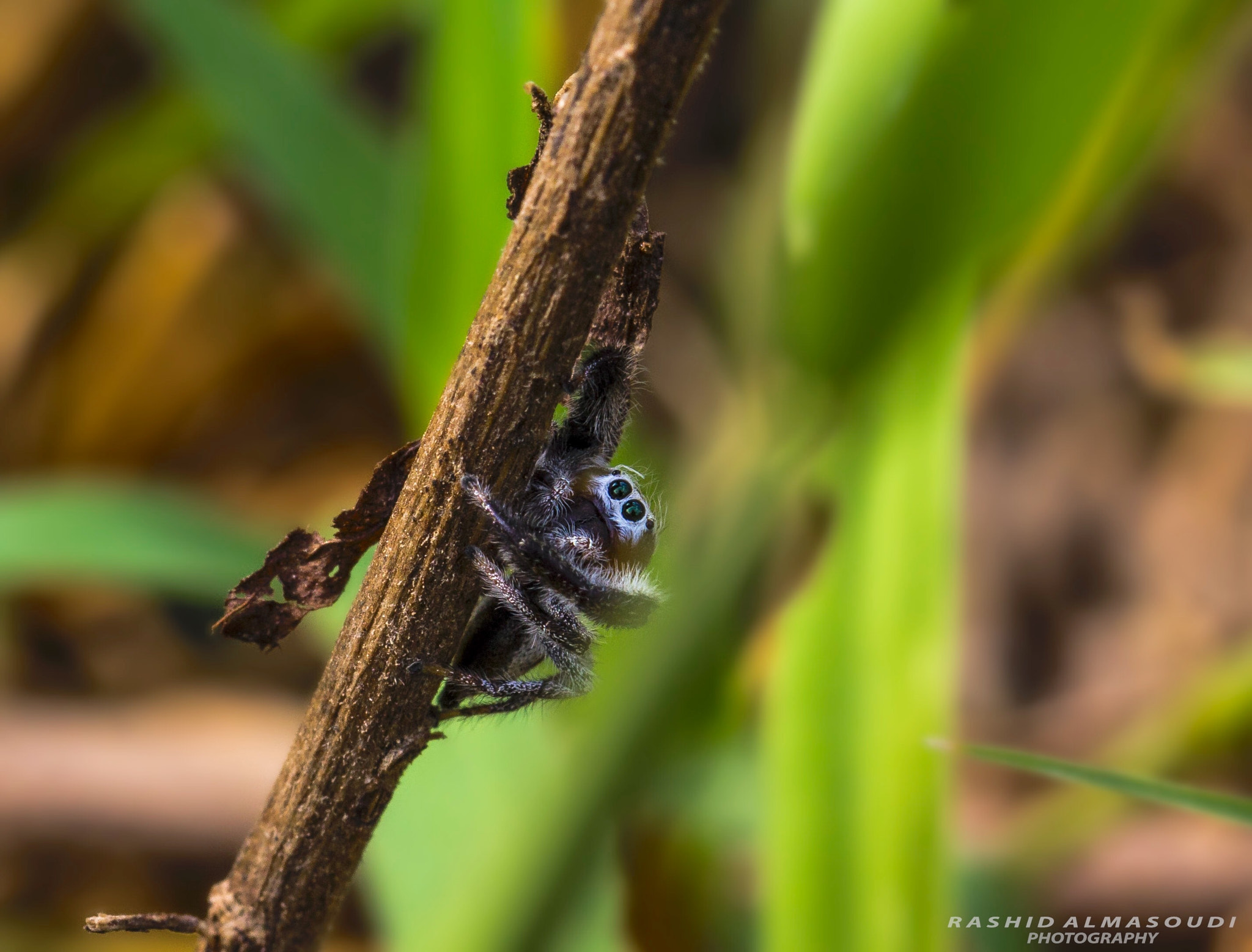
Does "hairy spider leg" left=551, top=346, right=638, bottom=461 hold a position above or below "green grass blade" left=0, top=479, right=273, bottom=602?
below

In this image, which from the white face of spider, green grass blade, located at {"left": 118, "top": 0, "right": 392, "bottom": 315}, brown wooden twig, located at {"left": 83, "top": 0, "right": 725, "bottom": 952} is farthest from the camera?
green grass blade, located at {"left": 118, "top": 0, "right": 392, "bottom": 315}

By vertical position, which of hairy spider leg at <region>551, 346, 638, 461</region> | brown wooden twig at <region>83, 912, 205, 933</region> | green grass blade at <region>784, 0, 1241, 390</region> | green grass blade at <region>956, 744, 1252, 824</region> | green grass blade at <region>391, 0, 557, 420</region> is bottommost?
brown wooden twig at <region>83, 912, 205, 933</region>

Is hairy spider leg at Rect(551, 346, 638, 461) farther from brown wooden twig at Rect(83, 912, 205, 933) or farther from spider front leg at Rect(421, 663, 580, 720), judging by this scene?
brown wooden twig at Rect(83, 912, 205, 933)

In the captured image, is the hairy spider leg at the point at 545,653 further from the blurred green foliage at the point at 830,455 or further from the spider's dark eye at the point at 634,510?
the blurred green foliage at the point at 830,455

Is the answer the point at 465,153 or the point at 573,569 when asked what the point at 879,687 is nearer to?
the point at 573,569

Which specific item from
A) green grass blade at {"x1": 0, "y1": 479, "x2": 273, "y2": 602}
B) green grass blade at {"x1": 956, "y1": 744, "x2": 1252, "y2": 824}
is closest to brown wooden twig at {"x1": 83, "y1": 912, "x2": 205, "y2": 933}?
green grass blade at {"x1": 956, "y1": 744, "x2": 1252, "y2": 824}

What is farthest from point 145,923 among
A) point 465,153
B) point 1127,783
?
point 465,153
